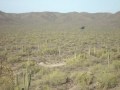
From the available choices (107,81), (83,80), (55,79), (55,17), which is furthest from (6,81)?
(55,17)

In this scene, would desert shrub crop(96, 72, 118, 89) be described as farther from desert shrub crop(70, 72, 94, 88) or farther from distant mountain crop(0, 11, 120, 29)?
distant mountain crop(0, 11, 120, 29)

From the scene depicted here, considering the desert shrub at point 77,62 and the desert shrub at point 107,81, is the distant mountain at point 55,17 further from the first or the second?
the desert shrub at point 107,81

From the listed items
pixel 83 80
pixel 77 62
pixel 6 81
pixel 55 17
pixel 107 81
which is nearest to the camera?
pixel 6 81

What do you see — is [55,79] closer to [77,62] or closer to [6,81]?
[6,81]

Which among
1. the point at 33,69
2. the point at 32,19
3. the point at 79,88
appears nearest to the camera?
the point at 79,88

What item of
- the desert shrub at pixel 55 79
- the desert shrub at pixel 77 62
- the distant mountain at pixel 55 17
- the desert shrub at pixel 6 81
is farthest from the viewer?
the distant mountain at pixel 55 17

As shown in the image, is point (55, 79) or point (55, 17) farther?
point (55, 17)

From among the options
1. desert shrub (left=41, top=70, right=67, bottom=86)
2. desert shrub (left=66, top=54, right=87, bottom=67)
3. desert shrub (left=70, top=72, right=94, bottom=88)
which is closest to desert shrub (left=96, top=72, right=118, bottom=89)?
desert shrub (left=70, top=72, right=94, bottom=88)

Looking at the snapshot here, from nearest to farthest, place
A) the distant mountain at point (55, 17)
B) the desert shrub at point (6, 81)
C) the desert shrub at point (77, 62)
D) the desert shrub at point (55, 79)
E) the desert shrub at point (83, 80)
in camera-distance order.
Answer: the desert shrub at point (6, 81) → the desert shrub at point (83, 80) → the desert shrub at point (55, 79) → the desert shrub at point (77, 62) → the distant mountain at point (55, 17)

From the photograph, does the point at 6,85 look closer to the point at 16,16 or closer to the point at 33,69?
the point at 33,69

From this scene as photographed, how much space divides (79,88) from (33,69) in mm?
5202

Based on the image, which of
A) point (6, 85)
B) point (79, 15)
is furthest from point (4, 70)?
point (79, 15)

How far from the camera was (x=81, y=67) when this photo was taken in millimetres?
18109

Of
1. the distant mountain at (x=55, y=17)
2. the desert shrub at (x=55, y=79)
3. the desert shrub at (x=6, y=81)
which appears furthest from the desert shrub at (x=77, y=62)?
the distant mountain at (x=55, y=17)
